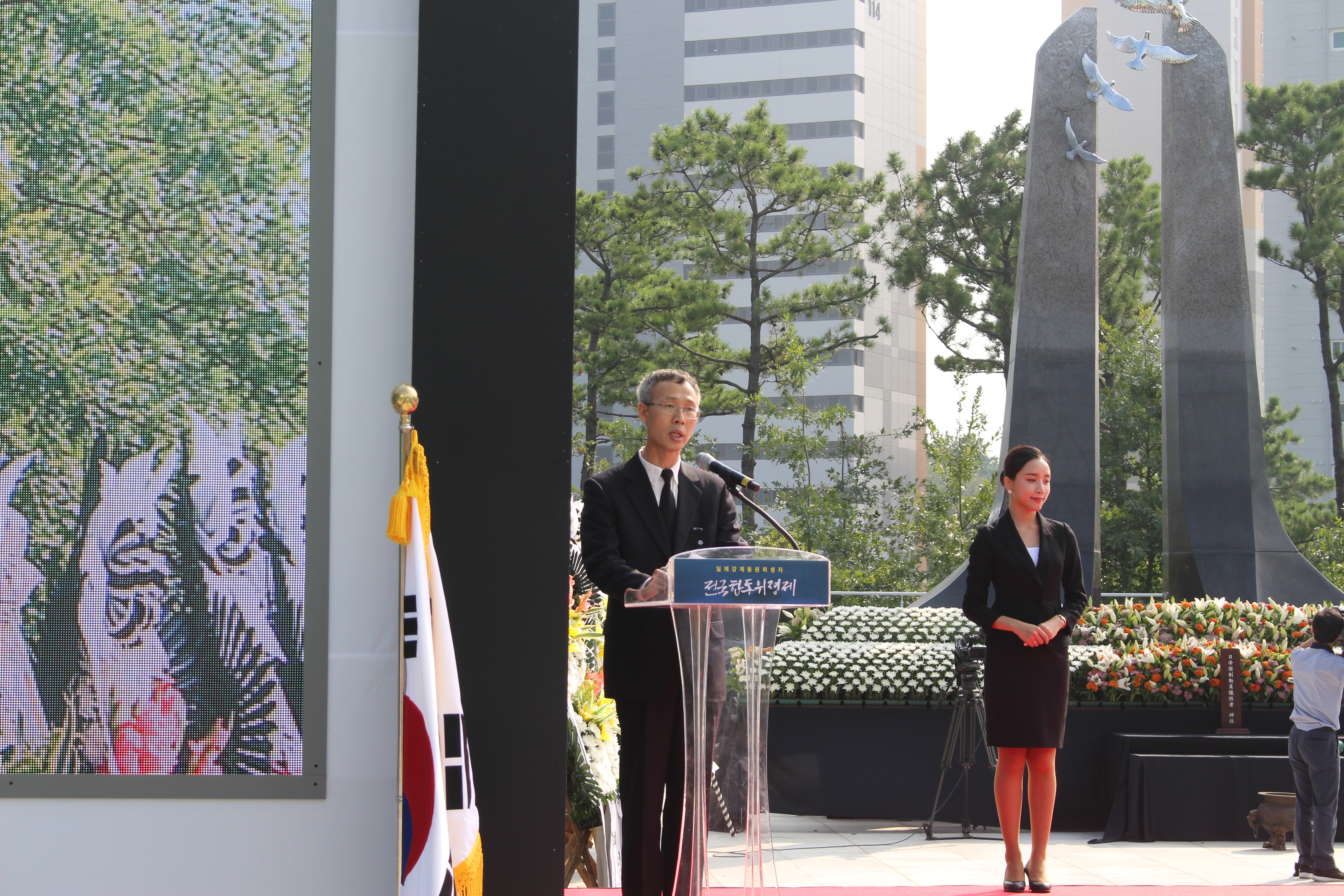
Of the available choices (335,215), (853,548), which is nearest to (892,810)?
(335,215)

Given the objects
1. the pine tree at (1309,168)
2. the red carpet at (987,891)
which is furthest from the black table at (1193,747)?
Answer: the pine tree at (1309,168)

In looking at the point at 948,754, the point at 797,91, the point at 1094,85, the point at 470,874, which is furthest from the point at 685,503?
the point at 797,91

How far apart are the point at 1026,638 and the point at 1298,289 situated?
36915mm

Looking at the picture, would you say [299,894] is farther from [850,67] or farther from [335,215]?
[850,67]

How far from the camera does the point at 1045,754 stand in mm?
3605

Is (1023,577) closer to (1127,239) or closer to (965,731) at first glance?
(965,731)

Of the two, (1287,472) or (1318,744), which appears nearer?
(1318,744)

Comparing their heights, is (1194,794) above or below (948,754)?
below

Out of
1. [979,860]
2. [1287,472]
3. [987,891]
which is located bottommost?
[979,860]

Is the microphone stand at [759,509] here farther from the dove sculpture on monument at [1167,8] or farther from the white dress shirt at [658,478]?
the dove sculpture on monument at [1167,8]

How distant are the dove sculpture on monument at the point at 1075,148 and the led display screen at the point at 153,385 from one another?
9.07m

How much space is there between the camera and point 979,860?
6.23m

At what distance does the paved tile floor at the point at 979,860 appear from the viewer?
5590mm

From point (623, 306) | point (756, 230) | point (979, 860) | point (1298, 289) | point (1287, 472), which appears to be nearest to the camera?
point (979, 860)
